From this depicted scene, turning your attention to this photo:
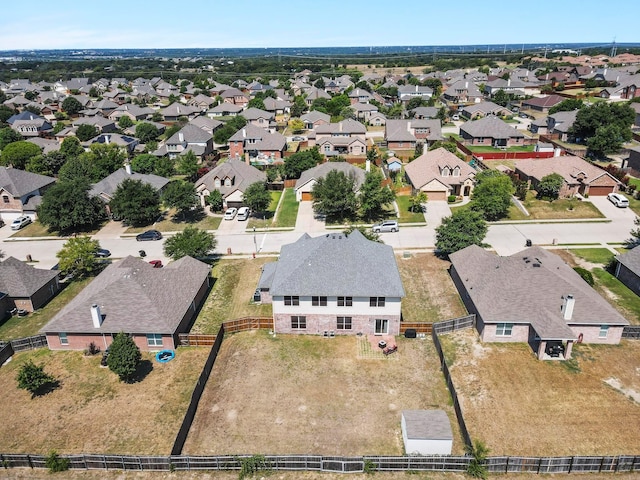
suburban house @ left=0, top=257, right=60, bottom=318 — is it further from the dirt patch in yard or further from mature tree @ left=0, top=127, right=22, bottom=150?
mature tree @ left=0, top=127, right=22, bottom=150

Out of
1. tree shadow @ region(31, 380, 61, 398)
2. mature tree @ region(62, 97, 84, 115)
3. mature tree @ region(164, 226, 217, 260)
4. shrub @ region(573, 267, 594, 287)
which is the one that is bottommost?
tree shadow @ region(31, 380, 61, 398)

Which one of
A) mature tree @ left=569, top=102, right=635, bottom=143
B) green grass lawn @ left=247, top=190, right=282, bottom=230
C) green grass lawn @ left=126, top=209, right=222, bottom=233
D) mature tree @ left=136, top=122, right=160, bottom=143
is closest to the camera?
green grass lawn @ left=126, top=209, right=222, bottom=233

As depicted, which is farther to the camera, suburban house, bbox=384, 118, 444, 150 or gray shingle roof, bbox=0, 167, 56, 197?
suburban house, bbox=384, 118, 444, 150

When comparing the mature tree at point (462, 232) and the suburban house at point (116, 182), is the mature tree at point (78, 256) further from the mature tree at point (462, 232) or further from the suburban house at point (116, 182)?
the mature tree at point (462, 232)

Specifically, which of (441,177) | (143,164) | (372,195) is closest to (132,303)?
(372,195)

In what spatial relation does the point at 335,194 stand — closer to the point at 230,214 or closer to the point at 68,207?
the point at 230,214

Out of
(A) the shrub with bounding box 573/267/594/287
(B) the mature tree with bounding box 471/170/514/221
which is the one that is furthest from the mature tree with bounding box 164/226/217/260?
(A) the shrub with bounding box 573/267/594/287
